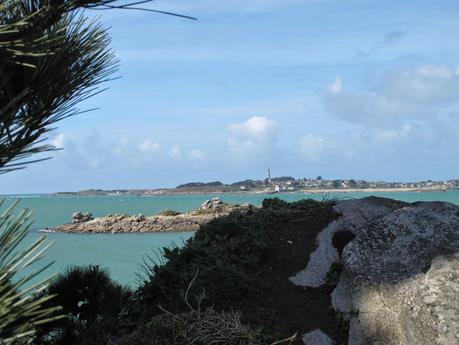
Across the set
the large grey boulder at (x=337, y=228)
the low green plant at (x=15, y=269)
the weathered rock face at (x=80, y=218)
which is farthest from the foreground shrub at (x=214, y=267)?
the weathered rock face at (x=80, y=218)

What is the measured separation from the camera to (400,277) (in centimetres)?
723

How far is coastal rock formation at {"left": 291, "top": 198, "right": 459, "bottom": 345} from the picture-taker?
6.68 m

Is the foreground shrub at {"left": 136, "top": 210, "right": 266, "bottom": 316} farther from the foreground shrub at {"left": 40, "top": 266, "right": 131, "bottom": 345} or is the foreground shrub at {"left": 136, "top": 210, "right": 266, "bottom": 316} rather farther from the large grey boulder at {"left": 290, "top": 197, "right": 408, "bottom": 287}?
the large grey boulder at {"left": 290, "top": 197, "right": 408, "bottom": 287}

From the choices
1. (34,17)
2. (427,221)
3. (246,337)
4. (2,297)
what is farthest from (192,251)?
(2,297)

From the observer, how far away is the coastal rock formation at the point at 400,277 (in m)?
6.68

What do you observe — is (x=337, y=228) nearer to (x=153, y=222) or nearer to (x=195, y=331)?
(x=195, y=331)

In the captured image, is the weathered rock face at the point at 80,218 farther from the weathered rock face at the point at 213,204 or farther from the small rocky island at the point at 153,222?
the weathered rock face at the point at 213,204

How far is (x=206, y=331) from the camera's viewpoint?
21.5ft

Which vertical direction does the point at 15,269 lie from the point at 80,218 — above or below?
above

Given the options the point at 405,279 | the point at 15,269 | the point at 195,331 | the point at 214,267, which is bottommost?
the point at 195,331

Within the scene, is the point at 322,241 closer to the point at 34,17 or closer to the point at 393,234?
the point at 393,234

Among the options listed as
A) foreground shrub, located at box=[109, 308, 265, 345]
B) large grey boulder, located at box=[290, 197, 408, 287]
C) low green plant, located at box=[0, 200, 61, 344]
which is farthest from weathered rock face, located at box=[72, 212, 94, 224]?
low green plant, located at box=[0, 200, 61, 344]

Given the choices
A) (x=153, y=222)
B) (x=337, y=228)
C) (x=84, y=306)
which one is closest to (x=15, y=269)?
(x=84, y=306)

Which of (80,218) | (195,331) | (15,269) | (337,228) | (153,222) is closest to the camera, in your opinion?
(15,269)
